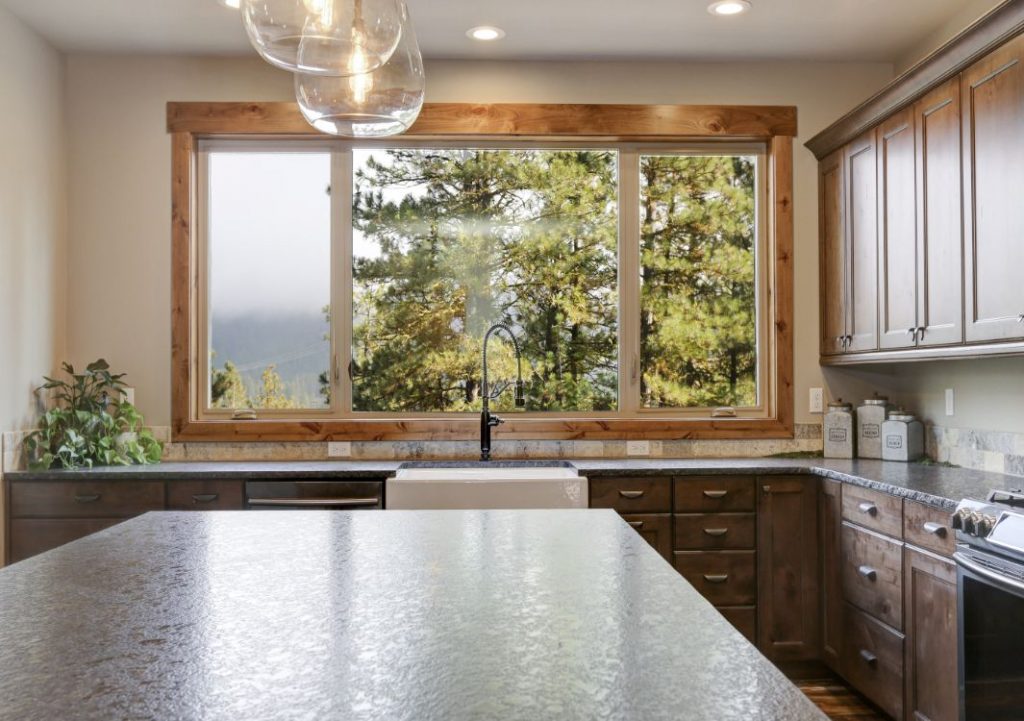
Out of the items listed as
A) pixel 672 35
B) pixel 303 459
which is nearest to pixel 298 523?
pixel 303 459

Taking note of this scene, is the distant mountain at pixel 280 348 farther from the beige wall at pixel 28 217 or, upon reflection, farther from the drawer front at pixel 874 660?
the drawer front at pixel 874 660

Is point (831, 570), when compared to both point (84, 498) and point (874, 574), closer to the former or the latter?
point (874, 574)

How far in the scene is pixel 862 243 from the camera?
12.0 ft

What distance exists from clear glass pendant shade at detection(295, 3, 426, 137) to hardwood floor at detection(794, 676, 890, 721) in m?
2.58

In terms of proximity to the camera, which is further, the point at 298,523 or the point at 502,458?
the point at 502,458

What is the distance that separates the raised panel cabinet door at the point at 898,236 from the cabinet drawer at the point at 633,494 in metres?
1.05

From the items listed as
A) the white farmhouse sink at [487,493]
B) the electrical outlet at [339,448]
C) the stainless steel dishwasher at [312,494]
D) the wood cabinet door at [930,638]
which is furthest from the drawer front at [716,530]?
the electrical outlet at [339,448]

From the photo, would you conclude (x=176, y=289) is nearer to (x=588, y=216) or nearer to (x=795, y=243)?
(x=588, y=216)

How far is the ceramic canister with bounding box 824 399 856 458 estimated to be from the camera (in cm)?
390

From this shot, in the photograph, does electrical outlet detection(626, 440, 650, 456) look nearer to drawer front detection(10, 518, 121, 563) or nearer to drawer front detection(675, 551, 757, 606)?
drawer front detection(675, 551, 757, 606)

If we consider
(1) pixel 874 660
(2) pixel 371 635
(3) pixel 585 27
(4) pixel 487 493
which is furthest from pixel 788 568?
(2) pixel 371 635

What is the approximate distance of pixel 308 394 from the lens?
411 centimetres

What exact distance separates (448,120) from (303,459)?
66.6 inches

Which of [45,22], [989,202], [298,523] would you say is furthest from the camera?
[45,22]
